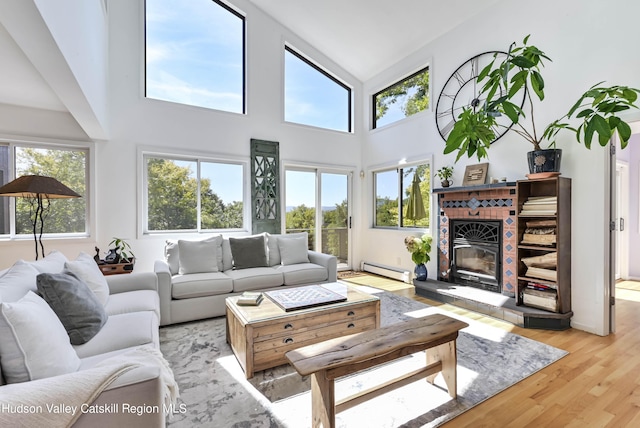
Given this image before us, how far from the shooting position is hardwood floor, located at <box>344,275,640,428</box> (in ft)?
5.81

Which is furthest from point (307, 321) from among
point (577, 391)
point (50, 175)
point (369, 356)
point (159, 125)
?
point (50, 175)

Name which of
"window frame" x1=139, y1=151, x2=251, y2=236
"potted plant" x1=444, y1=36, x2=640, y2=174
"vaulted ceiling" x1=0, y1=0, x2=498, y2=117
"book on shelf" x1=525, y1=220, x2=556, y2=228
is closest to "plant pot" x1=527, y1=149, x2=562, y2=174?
"potted plant" x1=444, y1=36, x2=640, y2=174

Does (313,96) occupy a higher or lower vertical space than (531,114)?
higher

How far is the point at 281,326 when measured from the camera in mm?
2303

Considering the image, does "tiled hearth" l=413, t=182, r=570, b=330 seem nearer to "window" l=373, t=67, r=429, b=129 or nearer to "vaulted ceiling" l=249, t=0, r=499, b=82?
"window" l=373, t=67, r=429, b=129

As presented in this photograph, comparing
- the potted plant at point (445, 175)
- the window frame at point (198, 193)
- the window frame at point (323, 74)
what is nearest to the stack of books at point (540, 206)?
the potted plant at point (445, 175)

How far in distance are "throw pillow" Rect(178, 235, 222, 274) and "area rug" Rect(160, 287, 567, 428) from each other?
34.2 inches

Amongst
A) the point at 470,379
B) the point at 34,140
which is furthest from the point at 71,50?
the point at 470,379

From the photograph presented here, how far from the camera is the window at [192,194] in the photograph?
14.5 ft

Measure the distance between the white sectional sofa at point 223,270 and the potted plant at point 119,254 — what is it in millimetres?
443

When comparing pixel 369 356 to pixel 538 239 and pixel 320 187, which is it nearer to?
pixel 538 239

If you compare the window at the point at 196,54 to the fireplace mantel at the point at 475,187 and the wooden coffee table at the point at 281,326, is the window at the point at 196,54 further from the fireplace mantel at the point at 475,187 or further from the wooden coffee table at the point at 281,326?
the wooden coffee table at the point at 281,326

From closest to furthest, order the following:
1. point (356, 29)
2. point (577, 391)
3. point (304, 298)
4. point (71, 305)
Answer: point (71, 305) → point (577, 391) → point (304, 298) → point (356, 29)

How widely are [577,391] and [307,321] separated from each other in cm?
190
